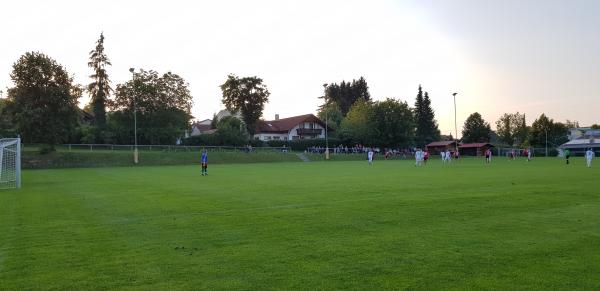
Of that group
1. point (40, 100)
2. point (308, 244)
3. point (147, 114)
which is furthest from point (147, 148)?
point (308, 244)

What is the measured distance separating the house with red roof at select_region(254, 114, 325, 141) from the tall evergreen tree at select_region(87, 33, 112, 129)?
33.5m

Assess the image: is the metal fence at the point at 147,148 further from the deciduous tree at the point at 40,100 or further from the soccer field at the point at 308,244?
the soccer field at the point at 308,244

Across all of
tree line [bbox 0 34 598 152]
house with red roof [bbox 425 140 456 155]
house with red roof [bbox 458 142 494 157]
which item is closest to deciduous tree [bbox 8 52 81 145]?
tree line [bbox 0 34 598 152]

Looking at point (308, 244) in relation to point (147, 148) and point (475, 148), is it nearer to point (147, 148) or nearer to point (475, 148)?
point (147, 148)

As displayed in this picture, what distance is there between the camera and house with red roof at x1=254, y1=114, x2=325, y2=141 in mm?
103875

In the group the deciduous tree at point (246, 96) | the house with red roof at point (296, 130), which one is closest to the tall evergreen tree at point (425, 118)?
the house with red roof at point (296, 130)

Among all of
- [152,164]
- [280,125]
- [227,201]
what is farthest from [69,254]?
[280,125]

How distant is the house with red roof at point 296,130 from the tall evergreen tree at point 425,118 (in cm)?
3065

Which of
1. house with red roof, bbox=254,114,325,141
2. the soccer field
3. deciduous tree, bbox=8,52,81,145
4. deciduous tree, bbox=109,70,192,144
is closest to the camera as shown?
the soccer field

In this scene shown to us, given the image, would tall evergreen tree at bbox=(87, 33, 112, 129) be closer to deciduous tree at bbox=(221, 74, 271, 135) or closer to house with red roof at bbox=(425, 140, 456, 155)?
deciduous tree at bbox=(221, 74, 271, 135)

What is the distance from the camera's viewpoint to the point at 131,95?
7181 centimetres

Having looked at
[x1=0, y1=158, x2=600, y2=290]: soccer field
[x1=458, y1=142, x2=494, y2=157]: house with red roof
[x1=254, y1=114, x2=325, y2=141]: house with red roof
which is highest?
[x1=254, y1=114, x2=325, y2=141]: house with red roof

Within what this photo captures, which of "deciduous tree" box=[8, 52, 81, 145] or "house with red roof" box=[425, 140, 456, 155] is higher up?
"deciduous tree" box=[8, 52, 81, 145]

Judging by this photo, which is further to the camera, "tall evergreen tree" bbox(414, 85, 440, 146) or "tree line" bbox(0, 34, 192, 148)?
"tall evergreen tree" bbox(414, 85, 440, 146)
